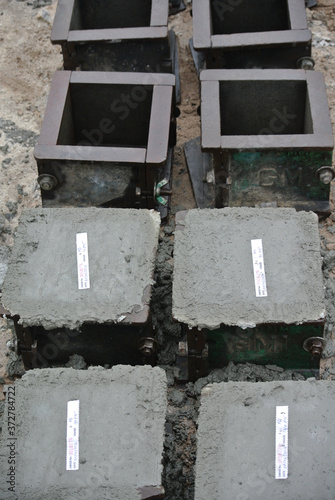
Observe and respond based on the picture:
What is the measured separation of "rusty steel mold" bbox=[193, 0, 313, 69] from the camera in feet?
19.2

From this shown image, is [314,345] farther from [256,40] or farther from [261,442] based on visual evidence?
[256,40]

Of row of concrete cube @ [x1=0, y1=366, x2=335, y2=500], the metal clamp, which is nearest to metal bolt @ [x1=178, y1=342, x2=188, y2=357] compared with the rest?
row of concrete cube @ [x1=0, y1=366, x2=335, y2=500]

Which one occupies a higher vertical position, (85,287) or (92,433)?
(85,287)

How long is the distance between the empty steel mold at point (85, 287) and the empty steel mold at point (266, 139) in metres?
0.88

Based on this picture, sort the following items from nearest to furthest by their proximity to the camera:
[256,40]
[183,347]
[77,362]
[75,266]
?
[75,266]
[77,362]
[183,347]
[256,40]

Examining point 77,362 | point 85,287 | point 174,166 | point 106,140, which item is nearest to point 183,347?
point 77,362

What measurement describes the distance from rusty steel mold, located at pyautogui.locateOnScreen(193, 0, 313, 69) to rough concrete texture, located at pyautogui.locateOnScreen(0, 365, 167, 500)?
9.91 ft

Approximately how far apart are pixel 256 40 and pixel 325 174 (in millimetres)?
1384

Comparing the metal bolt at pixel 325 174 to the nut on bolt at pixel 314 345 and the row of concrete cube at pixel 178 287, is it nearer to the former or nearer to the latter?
the row of concrete cube at pixel 178 287

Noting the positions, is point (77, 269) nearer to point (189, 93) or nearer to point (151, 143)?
point (151, 143)

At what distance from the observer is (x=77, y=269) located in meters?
4.36

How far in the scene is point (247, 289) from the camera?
422 cm

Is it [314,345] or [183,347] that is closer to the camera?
[314,345]

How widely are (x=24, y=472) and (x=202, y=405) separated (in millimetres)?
956
